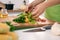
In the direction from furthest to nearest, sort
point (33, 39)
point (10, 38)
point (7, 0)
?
point (7, 0)
point (33, 39)
point (10, 38)

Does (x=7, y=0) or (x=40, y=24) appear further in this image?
(x=7, y=0)

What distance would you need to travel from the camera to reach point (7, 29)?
483 millimetres

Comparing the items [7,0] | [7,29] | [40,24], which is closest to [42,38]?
[7,29]

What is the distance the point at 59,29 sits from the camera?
29.0 inches

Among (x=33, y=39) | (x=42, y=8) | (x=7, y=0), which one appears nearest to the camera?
(x=33, y=39)

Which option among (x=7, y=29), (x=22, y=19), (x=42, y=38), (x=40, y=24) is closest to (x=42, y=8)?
(x=40, y=24)

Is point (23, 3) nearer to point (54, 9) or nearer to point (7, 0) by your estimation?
point (7, 0)

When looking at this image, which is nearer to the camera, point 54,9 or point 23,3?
point 54,9

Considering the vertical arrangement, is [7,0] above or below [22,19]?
above

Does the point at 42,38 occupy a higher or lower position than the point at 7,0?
lower

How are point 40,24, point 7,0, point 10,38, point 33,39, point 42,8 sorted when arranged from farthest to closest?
point 7,0 → point 40,24 → point 42,8 → point 33,39 → point 10,38

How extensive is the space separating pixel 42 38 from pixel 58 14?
0.12m

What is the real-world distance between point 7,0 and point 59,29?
2.70m

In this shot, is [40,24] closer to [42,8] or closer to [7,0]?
[42,8]
